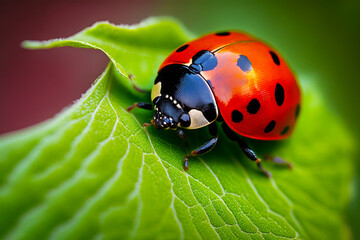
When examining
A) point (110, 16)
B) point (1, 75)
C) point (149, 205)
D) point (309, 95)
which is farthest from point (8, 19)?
point (149, 205)

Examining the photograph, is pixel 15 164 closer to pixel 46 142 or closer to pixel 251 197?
pixel 46 142

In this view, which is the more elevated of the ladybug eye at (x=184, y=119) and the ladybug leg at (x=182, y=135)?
the ladybug eye at (x=184, y=119)

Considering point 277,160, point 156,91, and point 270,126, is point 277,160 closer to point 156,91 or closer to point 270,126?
point 270,126

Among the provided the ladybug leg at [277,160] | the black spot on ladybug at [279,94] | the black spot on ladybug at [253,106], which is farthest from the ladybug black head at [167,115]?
the ladybug leg at [277,160]

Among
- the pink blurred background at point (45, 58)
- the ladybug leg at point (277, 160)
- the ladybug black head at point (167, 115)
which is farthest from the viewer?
the pink blurred background at point (45, 58)

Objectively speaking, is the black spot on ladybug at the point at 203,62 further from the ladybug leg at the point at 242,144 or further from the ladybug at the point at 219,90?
the ladybug leg at the point at 242,144

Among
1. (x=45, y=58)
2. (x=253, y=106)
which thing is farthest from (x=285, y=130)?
(x=45, y=58)

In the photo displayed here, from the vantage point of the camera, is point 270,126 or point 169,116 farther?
point 270,126
